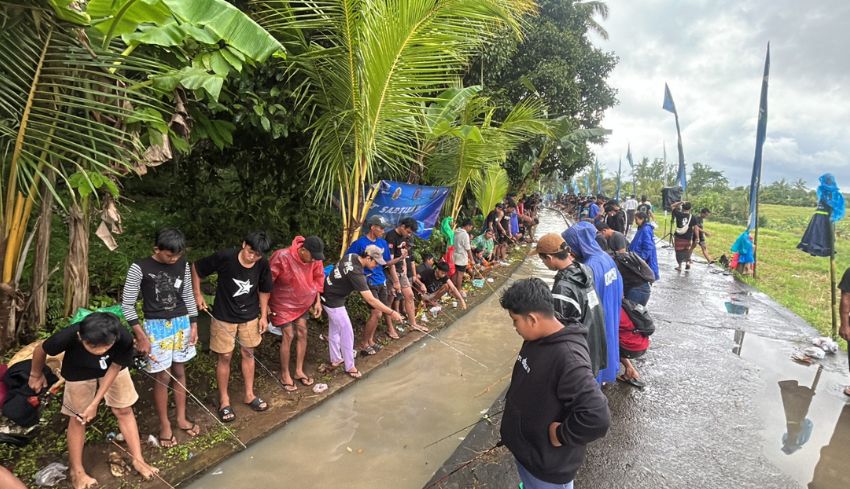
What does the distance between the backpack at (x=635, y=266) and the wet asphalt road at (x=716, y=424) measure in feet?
3.85

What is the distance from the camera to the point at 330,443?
3.31 metres

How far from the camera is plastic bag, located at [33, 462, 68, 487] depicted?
259cm

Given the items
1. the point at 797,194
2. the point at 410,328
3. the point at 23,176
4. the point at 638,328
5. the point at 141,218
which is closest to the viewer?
the point at 23,176

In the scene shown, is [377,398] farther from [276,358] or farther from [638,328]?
[638,328]

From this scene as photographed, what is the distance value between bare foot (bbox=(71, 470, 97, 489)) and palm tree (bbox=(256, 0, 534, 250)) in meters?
3.20

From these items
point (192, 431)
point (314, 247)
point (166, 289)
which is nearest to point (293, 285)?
point (314, 247)

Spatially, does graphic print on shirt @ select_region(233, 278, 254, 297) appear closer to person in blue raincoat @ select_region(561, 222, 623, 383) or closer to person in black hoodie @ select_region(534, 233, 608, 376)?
person in black hoodie @ select_region(534, 233, 608, 376)

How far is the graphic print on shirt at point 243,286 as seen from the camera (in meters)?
3.35

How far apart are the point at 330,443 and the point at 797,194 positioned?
72911 millimetres

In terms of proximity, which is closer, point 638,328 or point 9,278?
point 9,278

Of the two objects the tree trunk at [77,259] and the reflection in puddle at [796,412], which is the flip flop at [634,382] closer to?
the reflection in puddle at [796,412]

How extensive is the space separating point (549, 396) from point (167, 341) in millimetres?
2750

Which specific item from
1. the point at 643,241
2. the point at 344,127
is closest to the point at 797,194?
the point at 643,241

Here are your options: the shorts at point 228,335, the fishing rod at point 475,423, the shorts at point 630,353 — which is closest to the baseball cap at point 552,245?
the fishing rod at point 475,423
